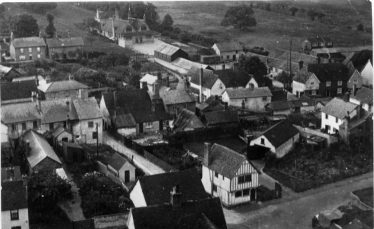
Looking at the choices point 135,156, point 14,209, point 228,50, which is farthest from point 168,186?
point 228,50

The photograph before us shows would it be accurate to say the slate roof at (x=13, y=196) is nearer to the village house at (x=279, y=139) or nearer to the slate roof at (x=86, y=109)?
the slate roof at (x=86, y=109)

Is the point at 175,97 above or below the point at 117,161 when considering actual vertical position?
above

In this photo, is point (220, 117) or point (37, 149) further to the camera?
point (220, 117)

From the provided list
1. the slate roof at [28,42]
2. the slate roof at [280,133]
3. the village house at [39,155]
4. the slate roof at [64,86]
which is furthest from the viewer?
the slate roof at [28,42]

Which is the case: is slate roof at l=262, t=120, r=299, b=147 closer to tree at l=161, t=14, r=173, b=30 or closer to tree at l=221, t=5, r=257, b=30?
tree at l=221, t=5, r=257, b=30

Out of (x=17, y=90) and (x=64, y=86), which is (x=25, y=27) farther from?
(x=17, y=90)

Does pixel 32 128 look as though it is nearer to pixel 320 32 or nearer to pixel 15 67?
pixel 15 67

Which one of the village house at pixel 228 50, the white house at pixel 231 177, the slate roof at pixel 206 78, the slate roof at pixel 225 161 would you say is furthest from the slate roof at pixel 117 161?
the village house at pixel 228 50
